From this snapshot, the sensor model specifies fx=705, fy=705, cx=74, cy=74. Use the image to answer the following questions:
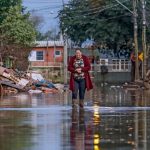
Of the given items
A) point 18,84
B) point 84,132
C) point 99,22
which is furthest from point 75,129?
point 99,22

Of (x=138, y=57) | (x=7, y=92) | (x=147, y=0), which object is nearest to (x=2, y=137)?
Answer: (x=7, y=92)

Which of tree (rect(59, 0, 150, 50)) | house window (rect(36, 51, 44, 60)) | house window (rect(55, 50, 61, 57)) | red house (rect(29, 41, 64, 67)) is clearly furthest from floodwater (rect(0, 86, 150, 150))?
house window (rect(55, 50, 61, 57))

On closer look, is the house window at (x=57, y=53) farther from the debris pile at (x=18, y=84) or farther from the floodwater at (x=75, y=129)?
the floodwater at (x=75, y=129)

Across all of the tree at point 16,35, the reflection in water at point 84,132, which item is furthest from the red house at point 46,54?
the reflection in water at point 84,132

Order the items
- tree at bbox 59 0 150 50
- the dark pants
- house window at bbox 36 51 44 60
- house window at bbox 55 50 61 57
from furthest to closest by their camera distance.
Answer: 1. house window at bbox 55 50 61 57
2. house window at bbox 36 51 44 60
3. tree at bbox 59 0 150 50
4. the dark pants

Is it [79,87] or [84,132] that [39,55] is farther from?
[84,132]

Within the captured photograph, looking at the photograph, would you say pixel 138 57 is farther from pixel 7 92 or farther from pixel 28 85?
pixel 7 92

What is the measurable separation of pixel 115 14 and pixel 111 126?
170 ft

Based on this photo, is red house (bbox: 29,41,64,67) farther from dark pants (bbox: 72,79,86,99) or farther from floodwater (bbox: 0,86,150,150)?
floodwater (bbox: 0,86,150,150)

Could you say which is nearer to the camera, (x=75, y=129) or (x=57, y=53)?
(x=75, y=129)

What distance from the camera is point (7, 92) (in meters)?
36.5

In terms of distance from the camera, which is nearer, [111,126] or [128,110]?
[111,126]

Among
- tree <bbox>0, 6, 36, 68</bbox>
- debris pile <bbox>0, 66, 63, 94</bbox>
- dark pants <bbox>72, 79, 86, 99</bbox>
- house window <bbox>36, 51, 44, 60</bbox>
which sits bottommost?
debris pile <bbox>0, 66, 63, 94</bbox>

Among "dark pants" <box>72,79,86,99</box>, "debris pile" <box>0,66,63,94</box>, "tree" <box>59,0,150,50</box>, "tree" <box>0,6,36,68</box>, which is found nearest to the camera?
"dark pants" <box>72,79,86,99</box>
